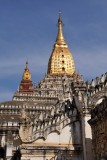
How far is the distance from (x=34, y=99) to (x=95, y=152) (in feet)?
109

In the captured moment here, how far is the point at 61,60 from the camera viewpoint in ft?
284

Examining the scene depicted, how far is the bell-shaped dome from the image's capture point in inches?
3287

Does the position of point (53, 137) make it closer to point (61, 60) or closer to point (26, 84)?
point (26, 84)

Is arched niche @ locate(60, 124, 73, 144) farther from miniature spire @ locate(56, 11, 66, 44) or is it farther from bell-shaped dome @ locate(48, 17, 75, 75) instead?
miniature spire @ locate(56, 11, 66, 44)

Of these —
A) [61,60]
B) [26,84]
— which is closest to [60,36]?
[61,60]

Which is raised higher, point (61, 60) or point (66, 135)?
point (61, 60)

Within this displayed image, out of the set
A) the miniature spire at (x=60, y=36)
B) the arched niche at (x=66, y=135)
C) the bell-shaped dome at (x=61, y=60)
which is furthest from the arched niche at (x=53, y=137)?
the miniature spire at (x=60, y=36)

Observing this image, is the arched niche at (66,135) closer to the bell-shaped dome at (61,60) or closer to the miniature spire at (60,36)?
the bell-shaped dome at (61,60)

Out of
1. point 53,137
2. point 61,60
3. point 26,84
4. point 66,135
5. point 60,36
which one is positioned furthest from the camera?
point 60,36

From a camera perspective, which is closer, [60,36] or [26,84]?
[26,84]

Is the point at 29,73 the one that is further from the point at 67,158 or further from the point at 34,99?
the point at 67,158

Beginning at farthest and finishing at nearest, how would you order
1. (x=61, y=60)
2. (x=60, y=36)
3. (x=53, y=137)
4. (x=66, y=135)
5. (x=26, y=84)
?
(x=60, y=36)
(x=61, y=60)
(x=26, y=84)
(x=66, y=135)
(x=53, y=137)

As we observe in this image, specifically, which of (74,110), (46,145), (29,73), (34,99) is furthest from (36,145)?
(29,73)

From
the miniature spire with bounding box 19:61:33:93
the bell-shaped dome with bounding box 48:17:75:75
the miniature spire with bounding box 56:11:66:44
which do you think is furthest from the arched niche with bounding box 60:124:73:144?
the miniature spire with bounding box 56:11:66:44
